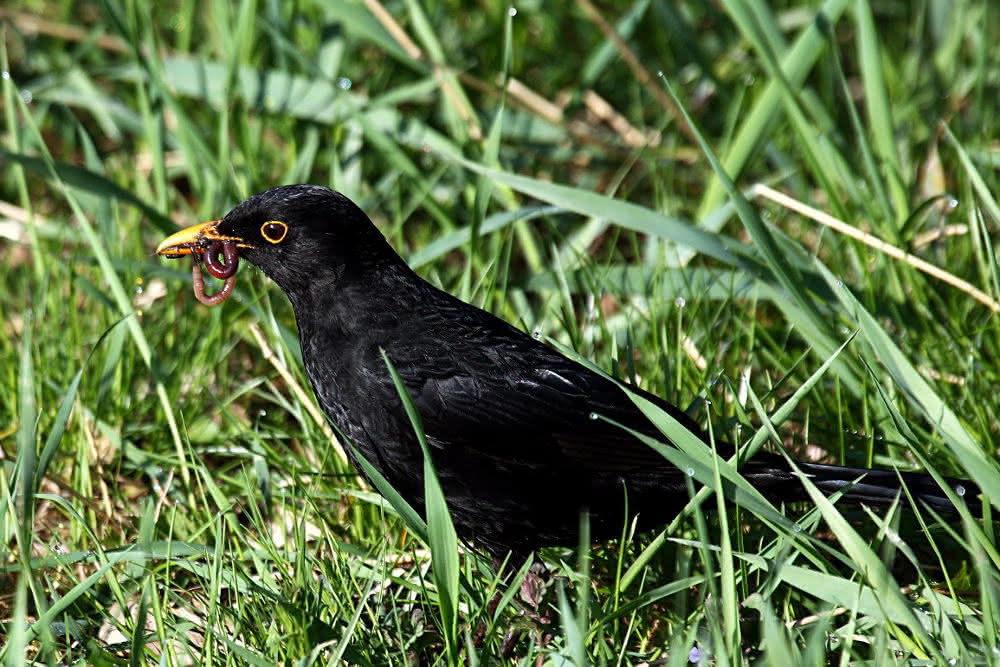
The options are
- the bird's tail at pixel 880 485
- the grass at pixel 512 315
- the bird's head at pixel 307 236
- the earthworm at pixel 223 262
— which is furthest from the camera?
the earthworm at pixel 223 262

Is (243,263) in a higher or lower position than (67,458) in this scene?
higher

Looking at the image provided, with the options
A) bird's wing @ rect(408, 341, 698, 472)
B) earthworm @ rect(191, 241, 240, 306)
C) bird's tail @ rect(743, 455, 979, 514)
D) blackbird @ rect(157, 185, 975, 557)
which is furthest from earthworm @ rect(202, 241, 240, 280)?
bird's tail @ rect(743, 455, 979, 514)

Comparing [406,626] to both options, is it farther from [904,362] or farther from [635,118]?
[635,118]

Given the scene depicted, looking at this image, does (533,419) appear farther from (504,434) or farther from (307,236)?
(307,236)

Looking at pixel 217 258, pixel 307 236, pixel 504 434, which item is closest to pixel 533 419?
pixel 504 434

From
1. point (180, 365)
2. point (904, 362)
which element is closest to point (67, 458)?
point (180, 365)

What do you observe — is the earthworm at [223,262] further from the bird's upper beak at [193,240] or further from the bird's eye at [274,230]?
the bird's eye at [274,230]

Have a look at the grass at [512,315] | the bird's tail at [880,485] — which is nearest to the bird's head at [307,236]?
the grass at [512,315]
